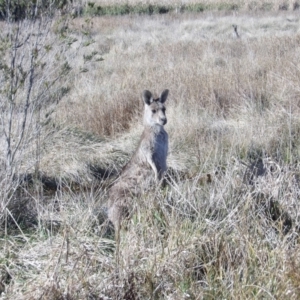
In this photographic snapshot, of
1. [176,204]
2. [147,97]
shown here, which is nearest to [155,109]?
[147,97]

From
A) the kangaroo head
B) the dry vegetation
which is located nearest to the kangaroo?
the kangaroo head

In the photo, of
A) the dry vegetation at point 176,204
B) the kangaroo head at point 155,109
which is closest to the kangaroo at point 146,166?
the kangaroo head at point 155,109

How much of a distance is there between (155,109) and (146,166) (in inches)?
26.1

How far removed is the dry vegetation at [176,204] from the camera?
4141 millimetres

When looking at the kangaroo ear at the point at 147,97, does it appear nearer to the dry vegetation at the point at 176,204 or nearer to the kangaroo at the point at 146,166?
the kangaroo at the point at 146,166

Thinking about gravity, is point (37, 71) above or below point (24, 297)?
above

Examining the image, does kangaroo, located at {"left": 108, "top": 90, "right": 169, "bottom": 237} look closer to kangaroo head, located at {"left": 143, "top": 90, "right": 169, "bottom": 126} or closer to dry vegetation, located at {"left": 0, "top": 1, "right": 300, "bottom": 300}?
kangaroo head, located at {"left": 143, "top": 90, "right": 169, "bottom": 126}

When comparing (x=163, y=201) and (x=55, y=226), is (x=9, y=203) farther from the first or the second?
(x=163, y=201)

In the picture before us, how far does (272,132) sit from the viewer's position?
306 inches

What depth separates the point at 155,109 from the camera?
6758mm

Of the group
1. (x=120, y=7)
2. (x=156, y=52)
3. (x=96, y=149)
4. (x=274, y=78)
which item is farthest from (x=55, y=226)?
(x=120, y=7)

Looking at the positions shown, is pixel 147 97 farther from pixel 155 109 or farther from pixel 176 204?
pixel 176 204

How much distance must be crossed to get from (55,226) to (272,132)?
3649mm

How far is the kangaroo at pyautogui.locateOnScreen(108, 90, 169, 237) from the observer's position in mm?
5631
